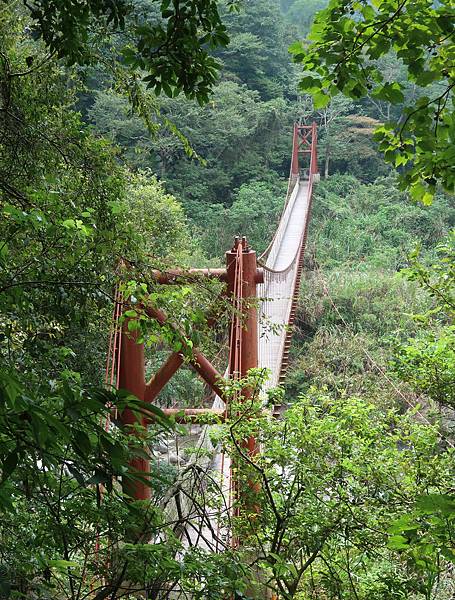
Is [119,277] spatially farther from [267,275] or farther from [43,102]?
[267,275]

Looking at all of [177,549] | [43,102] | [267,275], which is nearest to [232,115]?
[267,275]

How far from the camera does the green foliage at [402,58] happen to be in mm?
1155

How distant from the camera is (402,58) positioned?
3.95 ft

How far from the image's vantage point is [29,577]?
1022mm

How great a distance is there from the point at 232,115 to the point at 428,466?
35.9 feet

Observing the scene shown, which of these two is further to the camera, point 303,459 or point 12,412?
point 303,459

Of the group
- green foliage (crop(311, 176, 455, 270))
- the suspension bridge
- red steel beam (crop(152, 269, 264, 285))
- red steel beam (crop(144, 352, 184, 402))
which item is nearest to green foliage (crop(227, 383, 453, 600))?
the suspension bridge

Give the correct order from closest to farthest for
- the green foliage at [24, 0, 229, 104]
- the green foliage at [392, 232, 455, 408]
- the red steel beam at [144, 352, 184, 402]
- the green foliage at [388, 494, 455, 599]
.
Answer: the green foliage at [388, 494, 455, 599], the green foliage at [24, 0, 229, 104], the green foliage at [392, 232, 455, 408], the red steel beam at [144, 352, 184, 402]

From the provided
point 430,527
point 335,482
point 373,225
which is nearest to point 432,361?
point 335,482

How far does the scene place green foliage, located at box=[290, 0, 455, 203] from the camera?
116 cm

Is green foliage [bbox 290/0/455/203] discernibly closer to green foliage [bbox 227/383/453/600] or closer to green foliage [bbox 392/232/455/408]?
green foliage [bbox 227/383/453/600]

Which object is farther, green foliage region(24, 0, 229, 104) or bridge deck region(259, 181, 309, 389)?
bridge deck region(259, 181, 309, 389)

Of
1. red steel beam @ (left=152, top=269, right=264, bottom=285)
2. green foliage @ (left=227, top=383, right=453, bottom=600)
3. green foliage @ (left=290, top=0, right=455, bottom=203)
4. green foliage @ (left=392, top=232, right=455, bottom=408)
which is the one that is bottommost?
green foliage @ (left=227, top=383, right=453, bottom=600)

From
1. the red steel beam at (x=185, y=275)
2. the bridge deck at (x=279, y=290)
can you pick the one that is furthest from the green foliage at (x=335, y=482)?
the red steel beam at (x=185, y=275)
